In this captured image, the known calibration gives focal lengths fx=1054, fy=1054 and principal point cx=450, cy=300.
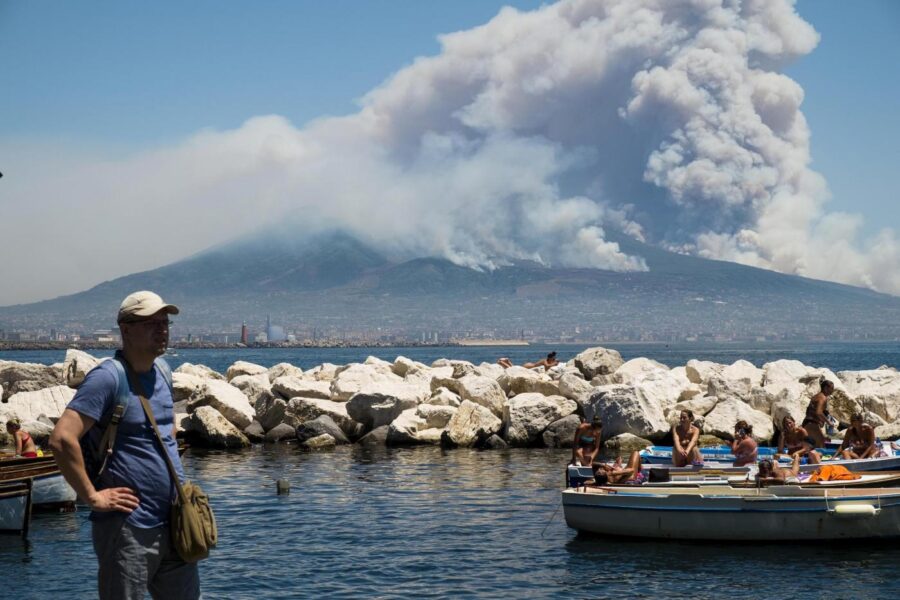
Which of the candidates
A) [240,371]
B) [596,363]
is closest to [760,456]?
[596,363]

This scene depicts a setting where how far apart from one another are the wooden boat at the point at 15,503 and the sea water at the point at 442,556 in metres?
0.31

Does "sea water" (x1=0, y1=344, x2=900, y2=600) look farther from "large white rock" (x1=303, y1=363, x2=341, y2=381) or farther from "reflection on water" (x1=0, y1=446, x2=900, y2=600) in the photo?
"large white rock" (x1=303, y1=363, x2=341, y2=381)

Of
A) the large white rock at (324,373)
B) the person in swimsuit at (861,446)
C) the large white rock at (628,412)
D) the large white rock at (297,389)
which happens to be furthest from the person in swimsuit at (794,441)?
the large white rock at (324,373)

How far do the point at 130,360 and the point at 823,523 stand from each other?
13.0 m

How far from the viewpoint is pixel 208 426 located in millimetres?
31891

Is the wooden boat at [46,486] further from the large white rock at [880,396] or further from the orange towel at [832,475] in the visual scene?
the large white rock at [880,396]

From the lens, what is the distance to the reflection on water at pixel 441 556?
14.5m

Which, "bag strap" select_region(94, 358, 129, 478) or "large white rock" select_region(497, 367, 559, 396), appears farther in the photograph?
"large white rock" select_region(497, 367, 559, 396)

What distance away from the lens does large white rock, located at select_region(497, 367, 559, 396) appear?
34.4m

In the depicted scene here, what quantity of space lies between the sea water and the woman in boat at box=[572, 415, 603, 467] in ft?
3.72

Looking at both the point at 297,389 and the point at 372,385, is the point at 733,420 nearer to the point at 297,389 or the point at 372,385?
the point at 372,385

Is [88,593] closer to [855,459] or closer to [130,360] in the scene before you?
[130,360]

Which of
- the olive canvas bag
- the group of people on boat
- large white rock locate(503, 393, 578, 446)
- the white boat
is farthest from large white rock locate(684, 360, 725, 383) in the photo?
the olive canvas bag

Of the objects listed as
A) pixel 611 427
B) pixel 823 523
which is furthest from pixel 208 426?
pixel 823 523
